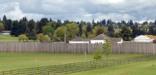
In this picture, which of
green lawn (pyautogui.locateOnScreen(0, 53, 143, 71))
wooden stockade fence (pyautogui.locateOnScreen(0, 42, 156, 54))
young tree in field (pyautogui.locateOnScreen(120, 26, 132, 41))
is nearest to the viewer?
green lawn (pyautogui.locateOnScreen(0, 53, 143, 71))

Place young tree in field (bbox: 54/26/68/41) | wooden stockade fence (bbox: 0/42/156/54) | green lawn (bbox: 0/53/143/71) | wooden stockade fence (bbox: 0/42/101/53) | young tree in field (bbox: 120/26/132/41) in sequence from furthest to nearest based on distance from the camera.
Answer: young tree in field (bbox: 120/26/132/41), young tree in field (bbox: 54/26/68/41), wooden stockade fence (bbox: 0/42/101/53), wooden stockade fence (bbox: 0/42/156/54), green lawn (bbox: 0/53/143/71)

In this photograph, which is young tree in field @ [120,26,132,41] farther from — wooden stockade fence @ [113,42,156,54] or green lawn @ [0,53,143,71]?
green lawn @ [0,53,143,71]

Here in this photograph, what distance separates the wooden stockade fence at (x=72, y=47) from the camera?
102250 millimetres

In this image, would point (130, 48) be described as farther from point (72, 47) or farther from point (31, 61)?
point (31, 61)

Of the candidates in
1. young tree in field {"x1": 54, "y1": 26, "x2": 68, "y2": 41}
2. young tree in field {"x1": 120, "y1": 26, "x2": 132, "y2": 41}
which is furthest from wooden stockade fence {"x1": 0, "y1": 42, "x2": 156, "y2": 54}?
young tree in field {"x1": 120, "y1": 26, "x2": 132, "y2": 41}

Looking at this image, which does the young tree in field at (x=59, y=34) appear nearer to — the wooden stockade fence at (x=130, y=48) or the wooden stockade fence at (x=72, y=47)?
the wooden stockade fence at (x=72, y=47)

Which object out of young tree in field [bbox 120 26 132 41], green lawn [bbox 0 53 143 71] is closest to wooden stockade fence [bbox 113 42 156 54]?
green lawn [bbox 0 53 143 71]

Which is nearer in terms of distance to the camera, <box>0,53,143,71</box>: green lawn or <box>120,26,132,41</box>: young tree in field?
<box>0,53,143,71</box>: green lawn

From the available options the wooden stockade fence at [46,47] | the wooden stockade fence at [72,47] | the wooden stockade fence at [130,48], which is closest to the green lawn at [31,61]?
the wooden stockade fence at [130,48]

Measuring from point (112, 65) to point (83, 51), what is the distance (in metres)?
41.1

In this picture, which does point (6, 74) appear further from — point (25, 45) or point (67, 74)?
point (25, 45)

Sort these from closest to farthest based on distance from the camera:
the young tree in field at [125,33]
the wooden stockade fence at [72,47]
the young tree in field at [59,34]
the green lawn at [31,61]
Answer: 1. the green lawn at [31,61]
2. the wooden stockade fence at [72,47]
3. the young tree in field at [59,34]
4. the young tree in field at [125,33]

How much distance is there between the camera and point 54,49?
352 feet

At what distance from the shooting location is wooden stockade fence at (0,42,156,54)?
102250 millimetres
